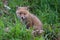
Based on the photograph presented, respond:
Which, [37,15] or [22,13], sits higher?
[22,13]

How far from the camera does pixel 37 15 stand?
7.55 m

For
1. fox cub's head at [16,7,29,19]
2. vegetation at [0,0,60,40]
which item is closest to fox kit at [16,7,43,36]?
fox cub's head at [16,7,29,19]

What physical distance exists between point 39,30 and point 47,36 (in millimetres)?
243

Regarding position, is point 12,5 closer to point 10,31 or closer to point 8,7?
point 8,7

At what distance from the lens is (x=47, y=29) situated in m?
6.65

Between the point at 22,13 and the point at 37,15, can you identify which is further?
the point at 37,15

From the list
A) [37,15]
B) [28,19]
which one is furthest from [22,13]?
[37,15]

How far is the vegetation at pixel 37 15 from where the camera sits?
578cm

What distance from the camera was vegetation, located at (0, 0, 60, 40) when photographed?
578cm

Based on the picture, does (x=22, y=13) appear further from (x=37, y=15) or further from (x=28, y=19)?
(x=37, y=15)

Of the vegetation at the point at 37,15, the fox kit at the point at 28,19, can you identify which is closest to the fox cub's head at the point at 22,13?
the fox kit at the point at 28,19

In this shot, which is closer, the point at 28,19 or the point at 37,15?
the point at 28,19

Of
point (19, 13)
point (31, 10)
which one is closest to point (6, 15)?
point (19, 13)

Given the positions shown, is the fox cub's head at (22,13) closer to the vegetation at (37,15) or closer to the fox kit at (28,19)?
the fox kit at (28,19)
